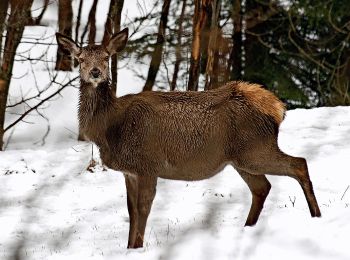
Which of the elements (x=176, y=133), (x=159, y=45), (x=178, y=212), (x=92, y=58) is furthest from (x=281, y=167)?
(x=159, y=45)

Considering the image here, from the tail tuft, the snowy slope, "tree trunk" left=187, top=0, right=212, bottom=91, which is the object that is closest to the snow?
the snowy slope

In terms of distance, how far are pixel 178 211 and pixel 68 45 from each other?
2.59 metres

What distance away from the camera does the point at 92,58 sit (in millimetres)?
7449

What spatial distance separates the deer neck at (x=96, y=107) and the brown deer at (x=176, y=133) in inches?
0.4

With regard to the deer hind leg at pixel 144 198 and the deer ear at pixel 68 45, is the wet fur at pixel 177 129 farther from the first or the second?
the deer ear at pixel 68 45

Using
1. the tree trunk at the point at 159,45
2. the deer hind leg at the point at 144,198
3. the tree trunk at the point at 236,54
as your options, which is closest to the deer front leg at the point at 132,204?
the deer hind leg at the point at 144,198

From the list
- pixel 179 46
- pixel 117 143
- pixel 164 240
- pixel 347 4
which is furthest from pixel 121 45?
pixel 347 4

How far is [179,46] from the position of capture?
628 inches

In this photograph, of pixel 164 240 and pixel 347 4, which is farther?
pixel 347 4

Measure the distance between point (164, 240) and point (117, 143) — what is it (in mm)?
1128

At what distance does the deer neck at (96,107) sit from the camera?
25.0 feet

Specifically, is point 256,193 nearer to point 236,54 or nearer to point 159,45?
point 159,45

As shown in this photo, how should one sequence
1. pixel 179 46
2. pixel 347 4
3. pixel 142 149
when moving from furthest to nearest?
1. pixel 347 4
2. pixel 179 46
3. pixel 142 149

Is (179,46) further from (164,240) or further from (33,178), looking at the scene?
(164,240)
